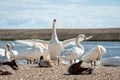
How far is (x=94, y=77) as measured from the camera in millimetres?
16922

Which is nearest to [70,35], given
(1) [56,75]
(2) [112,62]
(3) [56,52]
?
(3) [56,52]

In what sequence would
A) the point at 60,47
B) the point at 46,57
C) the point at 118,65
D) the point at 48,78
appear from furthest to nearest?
1. the point at 46,57
2. the point at 60,47
3. the point at 118,65
4. the point at 48,78

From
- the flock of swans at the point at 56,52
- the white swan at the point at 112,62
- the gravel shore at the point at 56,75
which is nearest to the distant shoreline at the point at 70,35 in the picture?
the flock of swans at the point at 56,52

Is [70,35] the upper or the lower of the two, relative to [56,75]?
lower

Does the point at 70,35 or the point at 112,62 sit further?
the point at 70,35

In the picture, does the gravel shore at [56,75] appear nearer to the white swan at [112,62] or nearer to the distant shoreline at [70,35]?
the white swan at [112,62]

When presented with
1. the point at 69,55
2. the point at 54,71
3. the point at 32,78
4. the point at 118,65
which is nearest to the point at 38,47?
the point at 69,55

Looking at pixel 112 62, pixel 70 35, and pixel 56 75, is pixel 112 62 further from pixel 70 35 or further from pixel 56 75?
pixel 70 35

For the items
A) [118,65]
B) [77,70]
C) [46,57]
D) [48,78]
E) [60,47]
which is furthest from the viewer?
[46,57]

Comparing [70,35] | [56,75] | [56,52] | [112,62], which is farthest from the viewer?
[70,35]

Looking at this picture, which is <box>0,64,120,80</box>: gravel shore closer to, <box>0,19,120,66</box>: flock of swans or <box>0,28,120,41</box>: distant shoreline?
<box>0,19,120,66</box>: flock of swans

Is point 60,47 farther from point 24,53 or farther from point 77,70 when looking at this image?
point 77,70

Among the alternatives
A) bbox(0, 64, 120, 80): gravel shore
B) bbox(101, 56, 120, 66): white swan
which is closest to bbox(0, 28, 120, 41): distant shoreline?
bbox(101, 56, 120, 66): white swan

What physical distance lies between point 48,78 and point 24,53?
9476 millimetres
